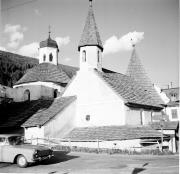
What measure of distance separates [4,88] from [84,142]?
24.0 meters

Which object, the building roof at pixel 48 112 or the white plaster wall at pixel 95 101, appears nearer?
the building roof at pixel 48 112

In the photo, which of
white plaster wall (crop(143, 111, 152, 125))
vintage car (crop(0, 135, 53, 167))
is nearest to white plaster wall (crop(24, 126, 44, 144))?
vintage car (crop(0, 135, 53, 167))

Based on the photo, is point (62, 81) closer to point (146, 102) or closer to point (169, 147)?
point (146, 102)

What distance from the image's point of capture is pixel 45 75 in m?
34.7

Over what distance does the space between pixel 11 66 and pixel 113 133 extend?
27.3 meters

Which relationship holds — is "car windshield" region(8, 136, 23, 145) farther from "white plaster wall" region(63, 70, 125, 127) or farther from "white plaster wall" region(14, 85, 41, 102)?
"white plaster wall" region(14, 85, 41, 102)

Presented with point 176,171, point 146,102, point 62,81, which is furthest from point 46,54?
point 176,171

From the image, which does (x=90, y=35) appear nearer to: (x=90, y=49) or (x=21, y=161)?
(x=90, y=49)

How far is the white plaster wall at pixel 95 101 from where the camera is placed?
81.0 ft

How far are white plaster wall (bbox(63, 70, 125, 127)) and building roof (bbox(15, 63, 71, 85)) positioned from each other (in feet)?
23.6

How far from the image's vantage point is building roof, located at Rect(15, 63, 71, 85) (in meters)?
34.2

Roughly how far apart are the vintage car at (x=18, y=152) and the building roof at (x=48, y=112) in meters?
9.00

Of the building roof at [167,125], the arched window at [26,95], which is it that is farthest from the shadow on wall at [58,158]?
the arched window at [26,95]

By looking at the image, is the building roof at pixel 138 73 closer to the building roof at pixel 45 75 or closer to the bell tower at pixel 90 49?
the bell tower at pixel 90 49
